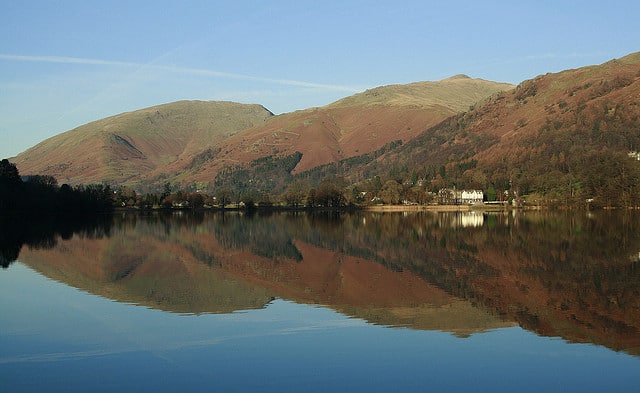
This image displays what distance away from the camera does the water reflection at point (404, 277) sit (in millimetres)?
25453

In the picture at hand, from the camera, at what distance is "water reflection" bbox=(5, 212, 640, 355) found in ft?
83.5

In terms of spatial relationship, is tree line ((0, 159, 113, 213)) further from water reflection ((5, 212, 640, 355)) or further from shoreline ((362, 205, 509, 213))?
water reflection ((5, 212, 640, 355))

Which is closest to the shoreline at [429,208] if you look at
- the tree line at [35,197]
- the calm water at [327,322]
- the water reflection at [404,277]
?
the tree line at [35,197]

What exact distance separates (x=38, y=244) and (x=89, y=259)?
15563 mm

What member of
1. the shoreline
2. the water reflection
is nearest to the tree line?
the shoreline

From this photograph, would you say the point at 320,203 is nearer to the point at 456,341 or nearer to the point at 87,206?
the point at 87,206

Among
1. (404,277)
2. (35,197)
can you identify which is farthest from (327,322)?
(35,197)

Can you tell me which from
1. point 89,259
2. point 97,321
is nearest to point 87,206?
point 89,259

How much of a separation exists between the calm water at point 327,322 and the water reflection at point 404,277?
135mm

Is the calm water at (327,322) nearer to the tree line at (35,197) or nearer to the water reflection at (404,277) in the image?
the water reflection at (404,277)

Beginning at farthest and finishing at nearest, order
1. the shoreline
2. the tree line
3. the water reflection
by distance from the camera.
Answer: the shoreline < the tree line < the water reflection

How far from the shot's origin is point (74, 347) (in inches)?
828

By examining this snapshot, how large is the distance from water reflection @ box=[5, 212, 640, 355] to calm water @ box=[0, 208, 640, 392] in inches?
5.3

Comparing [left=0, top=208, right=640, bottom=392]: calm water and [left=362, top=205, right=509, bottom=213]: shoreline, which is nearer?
[left=0, top=208, right=640, bottom=392]: calm water
